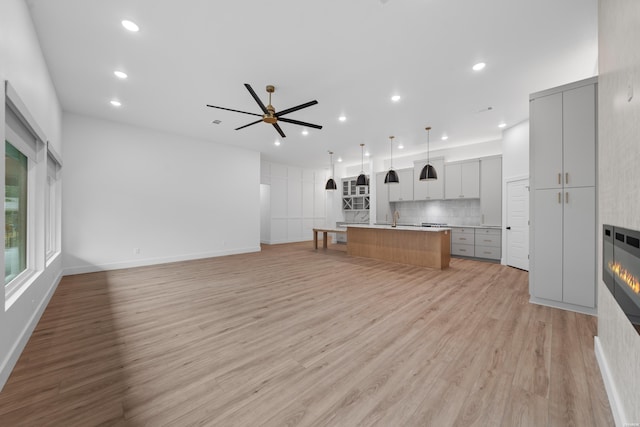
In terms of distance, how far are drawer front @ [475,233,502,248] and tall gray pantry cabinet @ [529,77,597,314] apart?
3.09m

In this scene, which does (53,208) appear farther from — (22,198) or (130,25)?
(130,25)

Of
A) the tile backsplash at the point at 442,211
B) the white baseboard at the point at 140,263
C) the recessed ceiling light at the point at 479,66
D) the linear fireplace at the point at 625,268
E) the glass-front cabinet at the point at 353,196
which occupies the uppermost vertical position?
the recessed ceiling light at the point at 479,66

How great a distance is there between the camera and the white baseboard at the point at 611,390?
1.34 metres

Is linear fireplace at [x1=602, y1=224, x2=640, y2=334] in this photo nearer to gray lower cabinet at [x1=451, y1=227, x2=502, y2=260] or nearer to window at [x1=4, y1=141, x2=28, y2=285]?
window at [x1=4, y1=141, x2=28, y2=285]

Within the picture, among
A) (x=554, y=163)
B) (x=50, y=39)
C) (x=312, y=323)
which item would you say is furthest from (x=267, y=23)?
(x=554, y=163)

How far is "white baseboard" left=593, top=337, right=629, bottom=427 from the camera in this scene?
1342 mm

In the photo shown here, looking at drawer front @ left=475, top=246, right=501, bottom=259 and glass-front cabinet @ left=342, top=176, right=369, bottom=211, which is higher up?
glass-front cabinet @ left=342, top=176, right=369, bottom=211

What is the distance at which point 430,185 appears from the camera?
7445mm

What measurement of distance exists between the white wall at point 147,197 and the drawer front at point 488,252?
20.6ft

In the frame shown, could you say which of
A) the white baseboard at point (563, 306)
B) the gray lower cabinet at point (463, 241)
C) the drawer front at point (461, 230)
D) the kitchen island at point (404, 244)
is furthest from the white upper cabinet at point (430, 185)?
the white baseboard at point (563, 306)

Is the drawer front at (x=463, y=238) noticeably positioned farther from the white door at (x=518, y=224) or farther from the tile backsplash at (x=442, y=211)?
the white door at (x=518, y=224)

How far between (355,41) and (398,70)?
2.91ft

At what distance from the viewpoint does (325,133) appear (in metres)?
6.16

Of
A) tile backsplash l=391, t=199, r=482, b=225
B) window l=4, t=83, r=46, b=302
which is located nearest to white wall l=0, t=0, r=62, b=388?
window l=4, t=83, r=46, b=302
